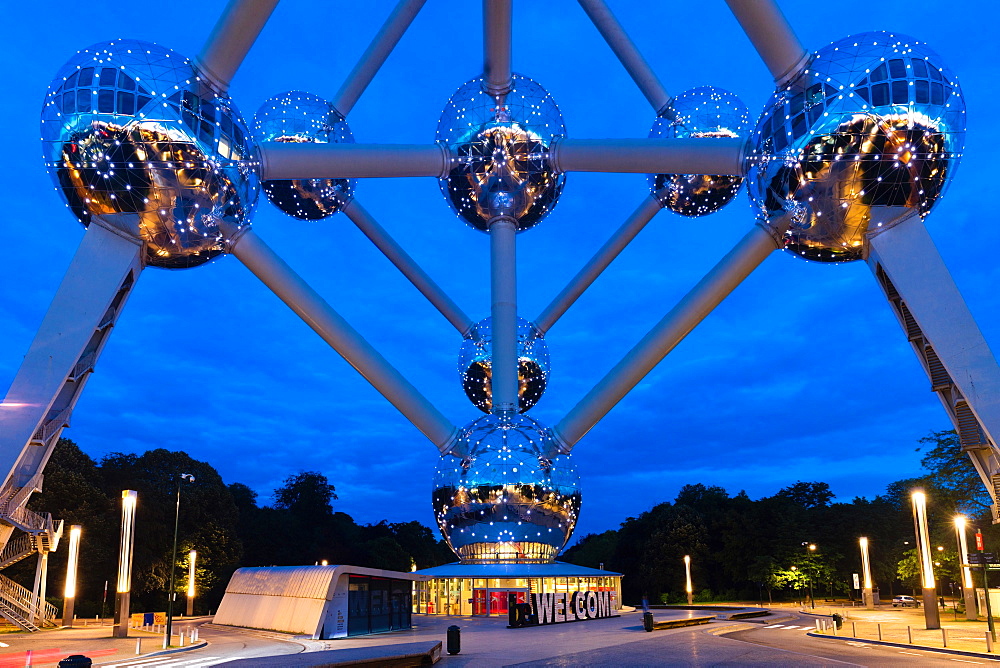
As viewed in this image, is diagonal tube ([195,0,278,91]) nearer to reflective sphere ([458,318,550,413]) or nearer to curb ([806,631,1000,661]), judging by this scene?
reflective sphere ([458,318,550,413])

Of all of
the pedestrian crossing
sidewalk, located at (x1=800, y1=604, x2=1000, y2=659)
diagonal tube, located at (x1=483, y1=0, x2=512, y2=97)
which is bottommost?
sidewalk, located at (x1=800, y1=604, x2=1000, y2=659)

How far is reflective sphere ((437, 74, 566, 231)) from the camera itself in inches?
571

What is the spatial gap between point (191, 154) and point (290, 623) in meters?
21.5

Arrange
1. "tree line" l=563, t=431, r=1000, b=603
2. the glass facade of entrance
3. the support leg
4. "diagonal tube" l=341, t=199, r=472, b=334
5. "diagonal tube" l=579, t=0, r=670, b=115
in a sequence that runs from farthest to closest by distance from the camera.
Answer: "tree line" l=563, t=431, r=1000, b=603 < the glass facade of entrance < "diagonal tube" l=341, t=199, r=472, b=334 < "diagonal tube" l=579, t=0, r=670, b=115 < the support leg

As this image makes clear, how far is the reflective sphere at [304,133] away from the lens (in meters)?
16.2

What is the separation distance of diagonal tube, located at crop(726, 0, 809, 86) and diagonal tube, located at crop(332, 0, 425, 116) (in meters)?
7.67

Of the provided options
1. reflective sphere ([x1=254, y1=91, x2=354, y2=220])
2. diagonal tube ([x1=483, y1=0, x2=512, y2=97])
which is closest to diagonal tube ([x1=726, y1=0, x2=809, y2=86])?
diagonal tube ([x1=483, y1=0, x2=512, y2=97])

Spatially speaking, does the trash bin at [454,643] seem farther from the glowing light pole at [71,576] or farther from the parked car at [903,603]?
the parked car at [903,603]

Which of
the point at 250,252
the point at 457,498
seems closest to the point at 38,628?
the point at 457,498

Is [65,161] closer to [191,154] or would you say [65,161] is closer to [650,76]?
[191,154]

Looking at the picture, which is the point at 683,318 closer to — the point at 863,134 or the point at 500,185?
the point at 500,185

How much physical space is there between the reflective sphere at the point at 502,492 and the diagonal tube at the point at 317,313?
2.22m

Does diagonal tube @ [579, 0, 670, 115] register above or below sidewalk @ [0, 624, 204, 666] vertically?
above

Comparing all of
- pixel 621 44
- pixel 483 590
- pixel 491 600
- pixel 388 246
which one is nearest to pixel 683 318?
pixel 621 44
